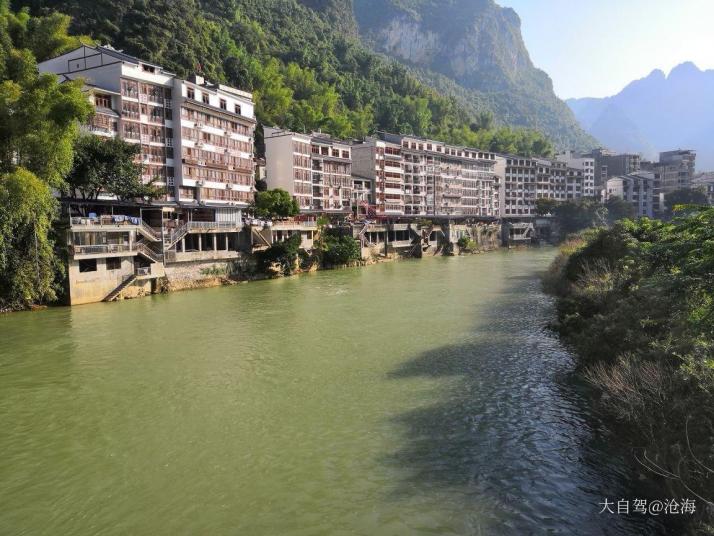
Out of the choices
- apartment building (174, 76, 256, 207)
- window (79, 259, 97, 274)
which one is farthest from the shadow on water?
apartment building (174, 76, 256, 207)

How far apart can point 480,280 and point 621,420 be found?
38.1 metres

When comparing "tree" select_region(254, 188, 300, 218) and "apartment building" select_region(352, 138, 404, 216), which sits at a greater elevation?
"apartment building" select_region(352, 138, 404, 216)

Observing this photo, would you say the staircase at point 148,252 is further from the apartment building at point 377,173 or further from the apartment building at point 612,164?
the apartment building at point 612,164

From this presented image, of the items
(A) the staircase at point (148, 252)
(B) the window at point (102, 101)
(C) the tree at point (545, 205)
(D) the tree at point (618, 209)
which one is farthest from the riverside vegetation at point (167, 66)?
(D) the tree at point (618, 209)

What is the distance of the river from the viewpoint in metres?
11.6

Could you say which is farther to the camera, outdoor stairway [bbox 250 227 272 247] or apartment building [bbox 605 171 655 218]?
apartment building [bbox 605 171 655 218]

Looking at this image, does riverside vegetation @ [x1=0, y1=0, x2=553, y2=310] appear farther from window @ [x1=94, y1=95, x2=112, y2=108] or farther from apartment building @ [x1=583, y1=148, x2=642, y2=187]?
apartment building @ [x1=583, y1=148, x2=642, y2=187]

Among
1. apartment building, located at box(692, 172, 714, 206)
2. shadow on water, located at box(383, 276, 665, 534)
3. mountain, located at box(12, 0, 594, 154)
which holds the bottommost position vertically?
shadow on water, located at box(383, 276, 665, 534)

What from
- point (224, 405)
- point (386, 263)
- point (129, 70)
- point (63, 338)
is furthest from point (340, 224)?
point (224, 405)

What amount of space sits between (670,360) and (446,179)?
93.7m

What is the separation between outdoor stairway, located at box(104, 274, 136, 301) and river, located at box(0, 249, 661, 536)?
7.56 m

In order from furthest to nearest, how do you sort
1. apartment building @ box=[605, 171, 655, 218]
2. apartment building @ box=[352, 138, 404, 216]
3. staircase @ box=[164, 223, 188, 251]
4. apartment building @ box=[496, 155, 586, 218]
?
apartment building @ box=[605, 171, 655, 218]
apartment building @ box=[496, 155, 586, 218]
apartment building @ box=[352, 138, 404, 216]
staircase @ box=[164, 223, 188, 251]

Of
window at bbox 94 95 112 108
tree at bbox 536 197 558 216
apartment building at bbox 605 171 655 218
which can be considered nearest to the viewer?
window at bbox 94 95 112 108

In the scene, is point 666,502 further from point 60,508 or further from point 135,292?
point 135,292
